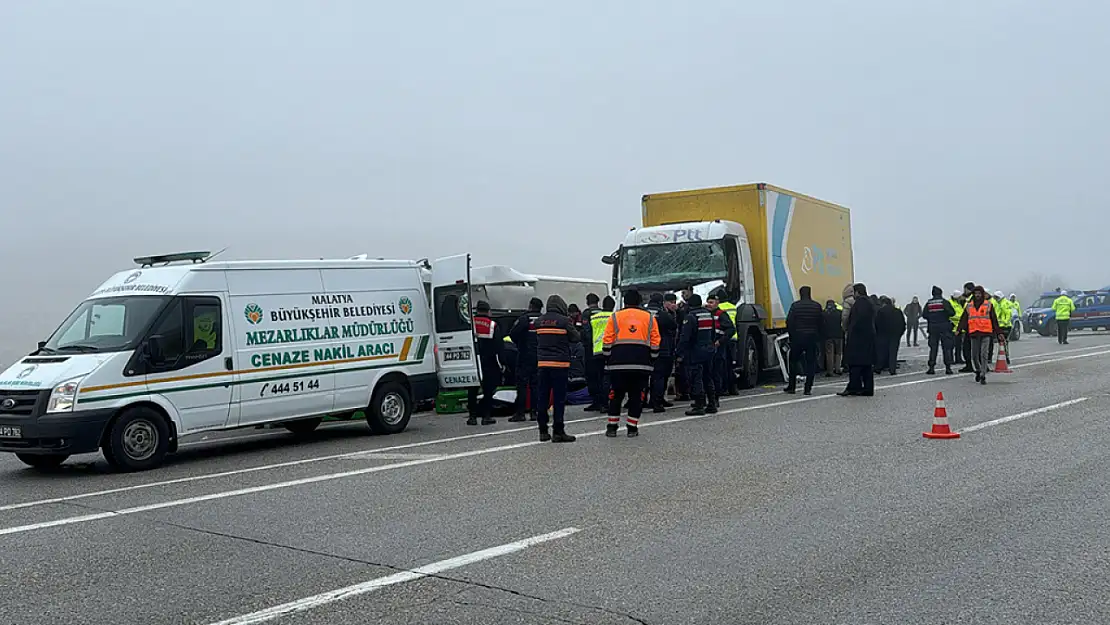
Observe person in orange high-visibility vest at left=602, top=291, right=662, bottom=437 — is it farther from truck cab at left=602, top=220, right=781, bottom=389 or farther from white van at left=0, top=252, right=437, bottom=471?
truck cab at left=602, top=220, right=781, bottom=389

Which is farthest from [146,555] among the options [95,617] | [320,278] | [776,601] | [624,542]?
[320,278]

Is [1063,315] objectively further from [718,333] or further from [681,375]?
[718,333]

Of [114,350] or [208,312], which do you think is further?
[208,312]

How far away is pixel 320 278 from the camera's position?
1316 cm

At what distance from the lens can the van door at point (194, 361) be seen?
452 inches

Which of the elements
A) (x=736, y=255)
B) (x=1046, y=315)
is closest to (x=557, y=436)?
(x=736, y=255)

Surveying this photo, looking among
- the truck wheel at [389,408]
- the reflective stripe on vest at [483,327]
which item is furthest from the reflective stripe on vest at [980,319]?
the truck wheel at [389,408]

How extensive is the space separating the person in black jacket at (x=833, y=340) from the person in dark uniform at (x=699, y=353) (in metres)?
7.34

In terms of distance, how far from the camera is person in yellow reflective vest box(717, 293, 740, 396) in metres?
17.3

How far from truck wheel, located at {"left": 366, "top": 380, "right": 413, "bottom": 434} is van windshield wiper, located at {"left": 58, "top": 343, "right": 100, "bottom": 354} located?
3.54 m

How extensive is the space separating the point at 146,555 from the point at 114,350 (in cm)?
501

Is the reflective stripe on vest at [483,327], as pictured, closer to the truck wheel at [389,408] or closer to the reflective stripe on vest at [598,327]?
the truck wheel at [389,408]

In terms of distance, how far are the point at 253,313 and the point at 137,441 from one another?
6.61ft

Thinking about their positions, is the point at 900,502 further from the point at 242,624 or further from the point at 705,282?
the point at 705,282
